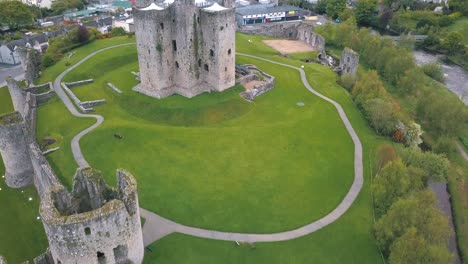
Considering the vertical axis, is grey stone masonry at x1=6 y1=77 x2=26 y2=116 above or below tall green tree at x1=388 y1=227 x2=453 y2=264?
above

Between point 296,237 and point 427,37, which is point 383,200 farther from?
point 427,37

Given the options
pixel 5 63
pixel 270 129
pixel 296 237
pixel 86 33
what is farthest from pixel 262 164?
pixel 5 63

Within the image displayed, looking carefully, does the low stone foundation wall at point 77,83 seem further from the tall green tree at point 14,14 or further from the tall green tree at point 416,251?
the tall green tree at point 14,14

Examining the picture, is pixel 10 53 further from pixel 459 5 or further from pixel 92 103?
pixel 459 5

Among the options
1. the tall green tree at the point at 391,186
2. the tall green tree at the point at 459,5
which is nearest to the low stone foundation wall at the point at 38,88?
the tall green tree at the point at 391,186

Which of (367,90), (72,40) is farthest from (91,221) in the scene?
(72,40)

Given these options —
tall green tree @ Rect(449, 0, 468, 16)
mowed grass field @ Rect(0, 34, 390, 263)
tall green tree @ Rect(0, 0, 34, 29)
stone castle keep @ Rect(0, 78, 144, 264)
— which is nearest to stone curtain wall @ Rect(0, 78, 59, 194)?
stone castle keep @ Rect(0, 78, 144, 264)

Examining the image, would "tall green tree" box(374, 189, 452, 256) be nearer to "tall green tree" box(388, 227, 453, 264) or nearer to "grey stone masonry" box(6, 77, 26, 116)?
"tall green tree" box(388, 227, 453, 264)
